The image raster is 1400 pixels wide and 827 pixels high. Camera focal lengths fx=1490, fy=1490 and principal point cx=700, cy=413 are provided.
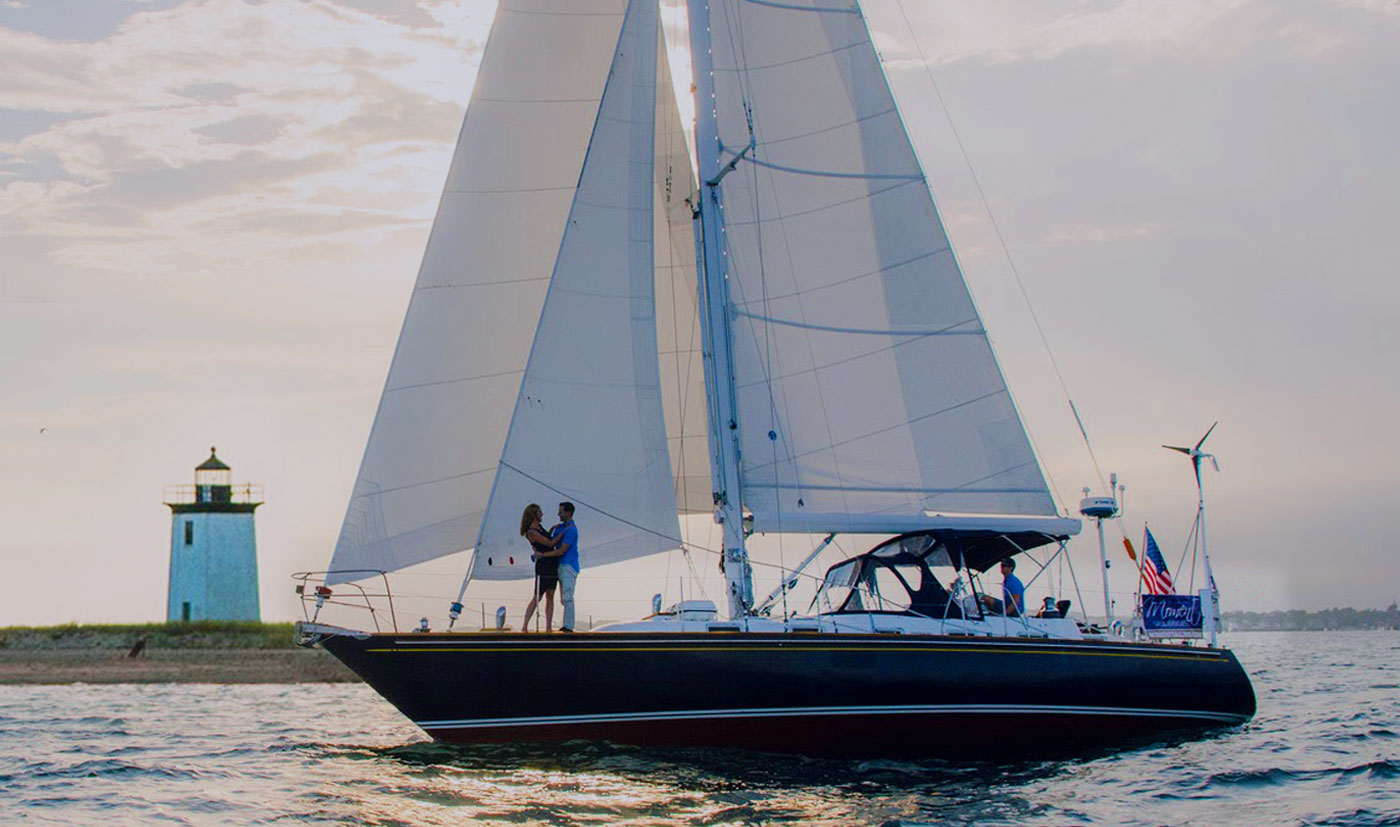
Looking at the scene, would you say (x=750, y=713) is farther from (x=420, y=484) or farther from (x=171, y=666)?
(x=171, y=666)

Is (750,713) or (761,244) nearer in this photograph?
(750,713)

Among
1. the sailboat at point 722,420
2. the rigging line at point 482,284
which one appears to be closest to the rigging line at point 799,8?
the sailboat at point 722,420

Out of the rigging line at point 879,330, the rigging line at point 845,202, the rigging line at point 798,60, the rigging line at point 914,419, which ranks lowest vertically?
the rigging line at point 914,419

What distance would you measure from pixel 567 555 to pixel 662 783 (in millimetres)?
3412

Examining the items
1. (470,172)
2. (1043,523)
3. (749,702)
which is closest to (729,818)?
(749,702)

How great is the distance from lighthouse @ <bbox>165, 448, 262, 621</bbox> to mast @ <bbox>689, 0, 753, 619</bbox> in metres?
34.2

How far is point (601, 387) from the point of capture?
717 inches

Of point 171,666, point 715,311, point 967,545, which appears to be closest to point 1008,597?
point 967,545

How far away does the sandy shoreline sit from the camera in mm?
44000

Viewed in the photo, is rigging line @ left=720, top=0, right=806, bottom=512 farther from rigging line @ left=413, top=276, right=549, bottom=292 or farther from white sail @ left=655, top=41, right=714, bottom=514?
rigging line @ left=413, top=276, right=549, bottom=292

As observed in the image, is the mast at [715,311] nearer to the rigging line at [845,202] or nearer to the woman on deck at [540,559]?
the rigging line at [845,202]

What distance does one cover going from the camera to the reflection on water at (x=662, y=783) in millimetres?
13422

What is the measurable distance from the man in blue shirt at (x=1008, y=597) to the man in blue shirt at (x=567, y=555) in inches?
223

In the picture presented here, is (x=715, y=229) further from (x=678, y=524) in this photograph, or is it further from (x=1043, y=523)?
(x=1043, y=523)
